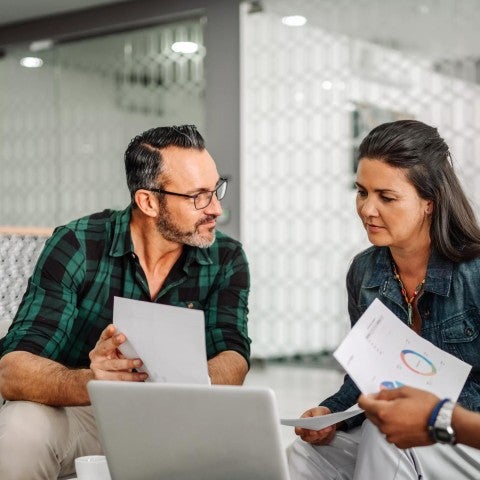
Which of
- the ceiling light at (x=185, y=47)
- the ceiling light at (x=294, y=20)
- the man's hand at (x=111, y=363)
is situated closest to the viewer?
the man's hand at (x=111, y=363)

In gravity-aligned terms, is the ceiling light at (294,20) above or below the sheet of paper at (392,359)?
above

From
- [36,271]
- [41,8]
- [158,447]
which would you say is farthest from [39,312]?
[41,8]

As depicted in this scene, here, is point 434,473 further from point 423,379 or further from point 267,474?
point 267,474

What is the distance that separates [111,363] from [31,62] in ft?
18.9

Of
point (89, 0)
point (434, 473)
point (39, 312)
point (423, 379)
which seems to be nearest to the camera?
point (423, 379)

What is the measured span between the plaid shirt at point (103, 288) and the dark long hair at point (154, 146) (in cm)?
12

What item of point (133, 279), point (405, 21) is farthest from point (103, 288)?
point (405, 21)

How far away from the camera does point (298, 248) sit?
555cm

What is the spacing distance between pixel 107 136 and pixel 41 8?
1.13m

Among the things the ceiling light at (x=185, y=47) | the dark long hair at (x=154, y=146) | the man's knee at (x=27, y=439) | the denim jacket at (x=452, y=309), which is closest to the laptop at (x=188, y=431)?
the man's knee at (x=27, y=439)

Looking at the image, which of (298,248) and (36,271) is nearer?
(36,271)

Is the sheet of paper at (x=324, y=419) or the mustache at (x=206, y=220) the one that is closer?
the sheet of paper at (x=324, y=419)

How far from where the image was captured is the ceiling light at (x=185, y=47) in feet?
20.0

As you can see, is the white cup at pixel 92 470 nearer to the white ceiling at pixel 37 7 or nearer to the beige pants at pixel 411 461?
the beige pants at pixel 411 461
